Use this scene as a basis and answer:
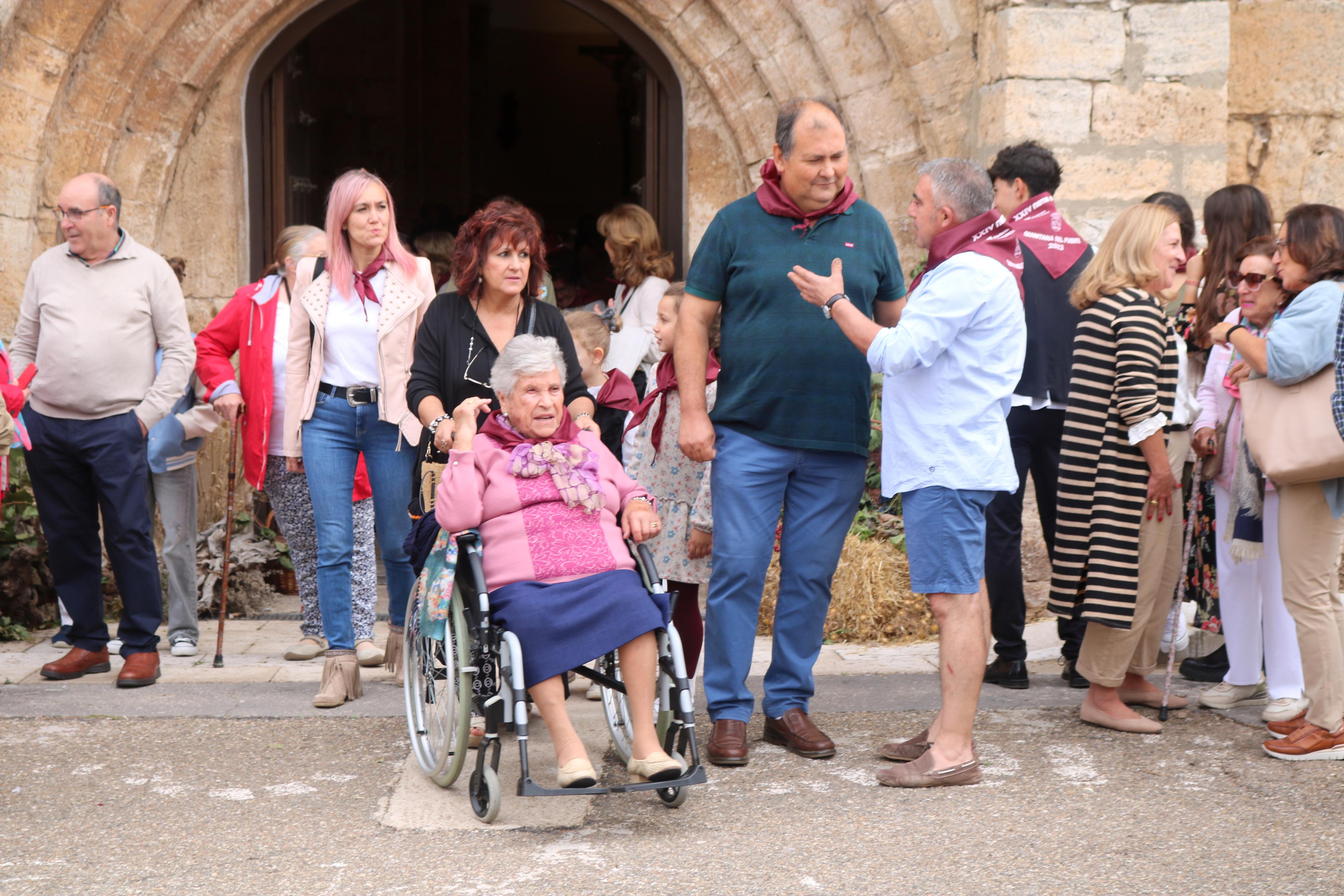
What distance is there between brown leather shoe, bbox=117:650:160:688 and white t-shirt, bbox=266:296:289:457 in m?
0.86

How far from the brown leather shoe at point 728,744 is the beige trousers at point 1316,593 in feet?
5.48

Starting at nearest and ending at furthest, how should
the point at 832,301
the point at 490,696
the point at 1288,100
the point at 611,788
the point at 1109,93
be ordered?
the point at 611,788 → the point at 490,696 → the point at 832,301 → the point at 1109,93 → the point at 1288,100

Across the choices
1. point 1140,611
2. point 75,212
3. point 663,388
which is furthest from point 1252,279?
point 75,212

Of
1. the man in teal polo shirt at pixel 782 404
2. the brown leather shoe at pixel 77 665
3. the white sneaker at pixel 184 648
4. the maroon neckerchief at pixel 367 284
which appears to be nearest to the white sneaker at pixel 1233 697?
the man in teal polo shirt at pixel 782 404

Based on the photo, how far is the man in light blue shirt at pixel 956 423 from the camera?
3.60 m

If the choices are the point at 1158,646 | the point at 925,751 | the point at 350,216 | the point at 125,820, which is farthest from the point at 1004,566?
the point at 125,820

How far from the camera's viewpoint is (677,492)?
4188 millimetres

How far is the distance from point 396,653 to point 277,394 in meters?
1.14

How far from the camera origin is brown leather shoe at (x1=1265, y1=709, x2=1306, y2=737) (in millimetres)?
3980

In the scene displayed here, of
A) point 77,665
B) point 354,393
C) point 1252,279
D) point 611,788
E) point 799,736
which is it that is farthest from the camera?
point 77,665

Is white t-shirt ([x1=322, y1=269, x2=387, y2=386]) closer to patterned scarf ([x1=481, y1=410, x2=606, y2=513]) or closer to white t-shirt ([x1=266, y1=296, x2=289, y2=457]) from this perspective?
white t-shirt ([x1=266, y1=296, x2=289, y2=457])

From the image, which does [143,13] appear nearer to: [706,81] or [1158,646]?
[706,81]

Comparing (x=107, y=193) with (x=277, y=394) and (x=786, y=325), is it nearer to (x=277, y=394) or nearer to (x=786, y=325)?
(x=277, y=394)

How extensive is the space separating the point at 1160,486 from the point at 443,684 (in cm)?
226
